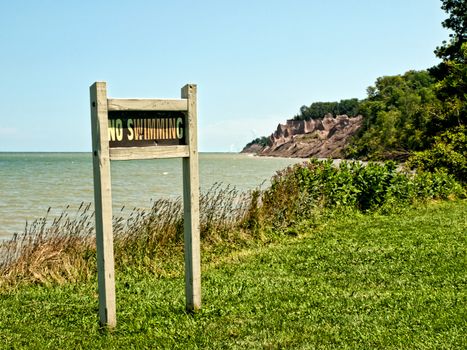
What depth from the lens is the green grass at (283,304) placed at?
5.36 metres

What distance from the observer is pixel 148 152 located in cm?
569

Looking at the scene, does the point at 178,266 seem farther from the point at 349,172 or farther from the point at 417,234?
the point at 349,172

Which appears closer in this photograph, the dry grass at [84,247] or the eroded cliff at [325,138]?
the dry grass at [84,247]

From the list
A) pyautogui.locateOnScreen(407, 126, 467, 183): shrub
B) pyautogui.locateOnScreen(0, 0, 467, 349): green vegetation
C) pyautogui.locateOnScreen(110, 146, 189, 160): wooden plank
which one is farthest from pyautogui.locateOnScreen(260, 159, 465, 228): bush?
pyautogui.locateOnScreen(110, 146, 189, 160): wooden plank

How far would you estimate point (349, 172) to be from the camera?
15539 mm

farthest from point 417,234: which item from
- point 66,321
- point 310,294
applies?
point 66,321

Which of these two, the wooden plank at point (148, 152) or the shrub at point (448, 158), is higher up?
the wooden plank at point (148, 152)

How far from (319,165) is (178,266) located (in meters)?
7.51

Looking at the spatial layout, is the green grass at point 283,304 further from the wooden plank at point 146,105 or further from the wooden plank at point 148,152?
the wooden plank at point 146,105

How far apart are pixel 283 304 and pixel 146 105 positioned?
9.64 feet

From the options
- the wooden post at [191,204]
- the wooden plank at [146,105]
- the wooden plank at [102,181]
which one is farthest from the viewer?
the wooden post at [191,204]

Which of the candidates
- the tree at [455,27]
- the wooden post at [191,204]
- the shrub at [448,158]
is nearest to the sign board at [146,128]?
the wooden post at [191,204]

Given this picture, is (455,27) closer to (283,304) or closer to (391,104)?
(283,304)

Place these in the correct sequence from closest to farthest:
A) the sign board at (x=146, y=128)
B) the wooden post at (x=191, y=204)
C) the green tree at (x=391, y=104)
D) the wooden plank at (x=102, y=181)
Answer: the wooden plank at (x=102, y=181) → the sign board at (x=146, y=128) → the wooden post at (x=191, y=204) → the green tree at (x=391, y=104)
